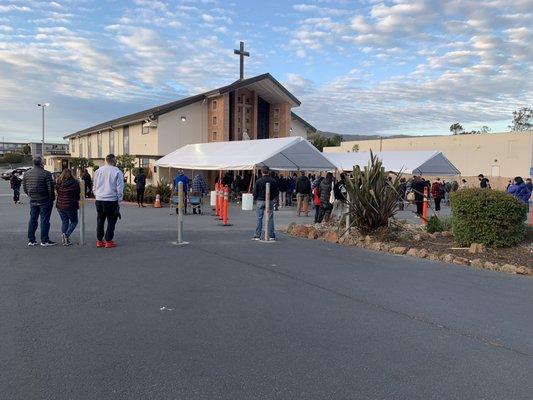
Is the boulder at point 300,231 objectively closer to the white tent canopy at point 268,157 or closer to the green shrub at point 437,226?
the green shrub at point 437,226

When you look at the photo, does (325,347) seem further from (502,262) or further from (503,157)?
(503,157)

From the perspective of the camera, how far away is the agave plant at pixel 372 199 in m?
11.2

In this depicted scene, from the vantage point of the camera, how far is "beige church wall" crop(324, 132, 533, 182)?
44972 millimetres

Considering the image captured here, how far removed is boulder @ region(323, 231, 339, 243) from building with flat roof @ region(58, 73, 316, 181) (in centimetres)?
2036

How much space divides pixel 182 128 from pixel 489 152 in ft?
105

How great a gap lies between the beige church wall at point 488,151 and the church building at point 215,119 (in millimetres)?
23052

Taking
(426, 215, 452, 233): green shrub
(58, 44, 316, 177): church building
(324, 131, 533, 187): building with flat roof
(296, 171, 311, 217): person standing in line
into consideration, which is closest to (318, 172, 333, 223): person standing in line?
(426, 215, 452, 233): green shrub

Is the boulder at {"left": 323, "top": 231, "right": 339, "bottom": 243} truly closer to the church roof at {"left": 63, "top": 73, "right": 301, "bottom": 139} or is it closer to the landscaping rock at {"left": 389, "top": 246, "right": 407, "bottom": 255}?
the landscaping rock at {"left": 389, "top": 246, "right": 407, "bottom": 255}

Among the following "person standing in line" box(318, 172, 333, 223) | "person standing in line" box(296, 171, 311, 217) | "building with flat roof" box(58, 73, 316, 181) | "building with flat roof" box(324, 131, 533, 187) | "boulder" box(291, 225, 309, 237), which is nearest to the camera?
"boulder" box(291, 225, 309, 237)

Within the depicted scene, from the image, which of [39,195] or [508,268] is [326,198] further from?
[39,195]

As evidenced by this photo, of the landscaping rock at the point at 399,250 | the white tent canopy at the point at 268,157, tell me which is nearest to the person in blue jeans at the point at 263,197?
the landscaping rock at the point at 399,250

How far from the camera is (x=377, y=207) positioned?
11.2 m

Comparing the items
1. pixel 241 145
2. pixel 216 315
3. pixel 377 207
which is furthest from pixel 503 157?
pixel 216 315

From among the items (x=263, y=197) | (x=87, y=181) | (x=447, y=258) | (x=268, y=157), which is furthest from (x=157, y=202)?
(x=447, y=258)
